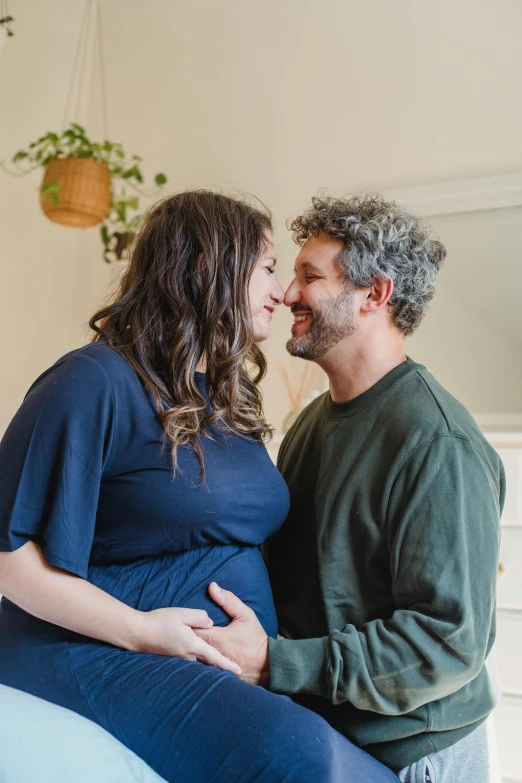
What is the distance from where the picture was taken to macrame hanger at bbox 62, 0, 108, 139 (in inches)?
140

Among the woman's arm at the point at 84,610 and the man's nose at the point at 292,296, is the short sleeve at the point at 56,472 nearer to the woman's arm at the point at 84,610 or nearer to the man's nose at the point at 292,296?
the woman's arm at the point at 84,610

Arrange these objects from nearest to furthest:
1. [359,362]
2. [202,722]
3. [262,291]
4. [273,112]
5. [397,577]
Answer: [202,722]
[397,577]
[262,291]
[359,362]
[273,112]

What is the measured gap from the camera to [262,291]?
56.4 inches

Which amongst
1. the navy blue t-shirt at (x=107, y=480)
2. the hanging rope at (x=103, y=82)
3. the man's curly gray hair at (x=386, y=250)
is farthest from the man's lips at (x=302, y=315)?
the hanging rope at (x=103, y=82)

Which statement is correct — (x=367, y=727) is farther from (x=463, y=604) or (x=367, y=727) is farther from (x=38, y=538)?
(x=38, y=538)

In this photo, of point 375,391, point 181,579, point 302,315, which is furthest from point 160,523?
point 302,315

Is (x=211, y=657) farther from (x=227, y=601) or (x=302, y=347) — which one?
(x=302, y=347)

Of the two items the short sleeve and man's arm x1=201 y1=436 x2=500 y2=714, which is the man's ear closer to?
man's arm x1=201 y1=436 x2=500 y2=714

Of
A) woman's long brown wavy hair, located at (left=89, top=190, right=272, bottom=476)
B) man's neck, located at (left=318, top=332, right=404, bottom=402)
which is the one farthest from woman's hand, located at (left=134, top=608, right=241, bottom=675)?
man's neck, located at (left=318, top=332, right=404, bottom=402)

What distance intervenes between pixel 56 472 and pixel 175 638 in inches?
11.3

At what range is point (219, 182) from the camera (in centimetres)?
341

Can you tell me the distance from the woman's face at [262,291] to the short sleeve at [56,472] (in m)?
0.41

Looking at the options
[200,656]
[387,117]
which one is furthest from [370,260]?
[387,117]

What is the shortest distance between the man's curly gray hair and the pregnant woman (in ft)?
0.94
